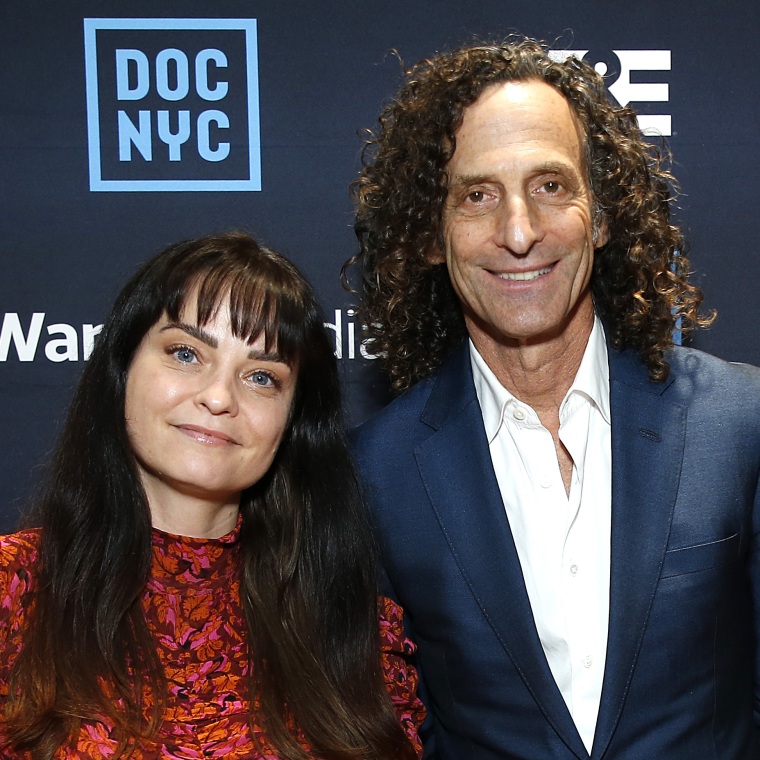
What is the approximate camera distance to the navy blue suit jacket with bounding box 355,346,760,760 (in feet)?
5.82

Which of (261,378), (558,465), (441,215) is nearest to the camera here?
(261,378)

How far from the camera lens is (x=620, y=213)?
204 cm

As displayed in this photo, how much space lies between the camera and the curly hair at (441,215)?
197 cm

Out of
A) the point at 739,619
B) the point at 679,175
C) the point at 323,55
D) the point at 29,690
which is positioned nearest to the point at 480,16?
the point at 323,55

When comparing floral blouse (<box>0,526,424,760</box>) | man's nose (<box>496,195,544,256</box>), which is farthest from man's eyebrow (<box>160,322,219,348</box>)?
man's nose (<box>496,195,544,256</box>)

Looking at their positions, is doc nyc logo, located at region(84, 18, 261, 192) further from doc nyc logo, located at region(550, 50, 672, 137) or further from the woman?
doc nyc logo, located at region(550, 50, 672, 137)

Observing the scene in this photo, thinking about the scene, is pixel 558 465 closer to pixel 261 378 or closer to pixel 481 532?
pixel 481 532

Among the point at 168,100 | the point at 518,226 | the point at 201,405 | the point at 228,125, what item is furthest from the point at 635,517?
the point at 168,100

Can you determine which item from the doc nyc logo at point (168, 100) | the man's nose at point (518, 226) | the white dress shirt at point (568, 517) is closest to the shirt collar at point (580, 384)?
the white dress shirt at point (568, 517)

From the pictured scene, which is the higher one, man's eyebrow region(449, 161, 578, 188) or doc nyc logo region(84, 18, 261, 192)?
doc nyc logo region(84, 18, 261, 192)

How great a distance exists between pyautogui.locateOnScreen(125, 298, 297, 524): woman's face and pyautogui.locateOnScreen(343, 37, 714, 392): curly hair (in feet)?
1.74

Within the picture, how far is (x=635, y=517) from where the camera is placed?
5.85ft

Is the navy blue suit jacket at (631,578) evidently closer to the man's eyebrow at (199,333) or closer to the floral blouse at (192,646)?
the floral blouse at (192,646)

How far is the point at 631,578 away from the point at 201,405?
0.84 metres
